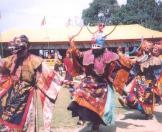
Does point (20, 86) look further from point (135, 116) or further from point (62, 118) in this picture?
point (135, 116)

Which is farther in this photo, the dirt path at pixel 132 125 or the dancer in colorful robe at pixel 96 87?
the dirt path at pixel 132 125

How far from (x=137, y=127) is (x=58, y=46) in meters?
25.2

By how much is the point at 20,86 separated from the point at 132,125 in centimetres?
356

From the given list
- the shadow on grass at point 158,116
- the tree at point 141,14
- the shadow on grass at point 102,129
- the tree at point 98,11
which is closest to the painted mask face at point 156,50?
the shadow on grass at point 158,116

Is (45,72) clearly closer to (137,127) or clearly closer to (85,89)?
(85,89)

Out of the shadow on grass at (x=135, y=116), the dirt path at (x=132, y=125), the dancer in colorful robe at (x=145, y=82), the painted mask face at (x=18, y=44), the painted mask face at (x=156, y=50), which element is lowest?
the shadow on grass at (x=135, y=116)

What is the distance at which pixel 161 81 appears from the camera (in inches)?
489

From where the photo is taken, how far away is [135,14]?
194 feet

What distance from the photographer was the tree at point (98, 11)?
214 feet

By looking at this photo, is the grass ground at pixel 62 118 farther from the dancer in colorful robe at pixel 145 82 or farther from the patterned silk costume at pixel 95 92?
the patterned silk costume at pixel 95 92

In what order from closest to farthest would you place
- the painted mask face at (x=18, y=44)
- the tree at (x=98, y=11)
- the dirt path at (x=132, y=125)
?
the painted mask face at (x=18, y=44), the dirt path at (x=132, y=125), the tree at (x=98, y=11)

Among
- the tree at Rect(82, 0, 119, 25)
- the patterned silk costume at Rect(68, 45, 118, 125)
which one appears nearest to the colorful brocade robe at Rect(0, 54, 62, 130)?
the patterned silk costume at Rect(68, 45, 118, 125)

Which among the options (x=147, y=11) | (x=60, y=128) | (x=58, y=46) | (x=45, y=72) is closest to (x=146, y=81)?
(x=60, y=128)

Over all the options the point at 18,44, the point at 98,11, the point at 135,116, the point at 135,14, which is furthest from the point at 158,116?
the point at 98,11
